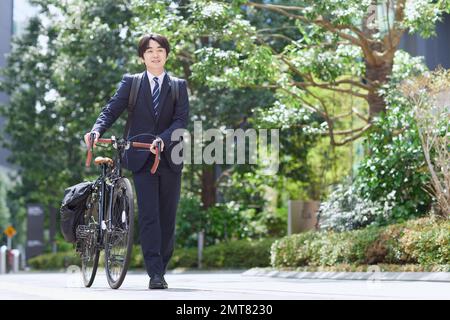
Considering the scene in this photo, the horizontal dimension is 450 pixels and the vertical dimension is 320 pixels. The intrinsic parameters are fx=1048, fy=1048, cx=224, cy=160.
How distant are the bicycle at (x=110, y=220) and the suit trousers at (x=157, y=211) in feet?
0.54

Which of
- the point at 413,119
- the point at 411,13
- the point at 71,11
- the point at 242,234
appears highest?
the point at 71,11

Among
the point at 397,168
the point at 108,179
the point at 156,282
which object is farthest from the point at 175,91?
the point at 397,168

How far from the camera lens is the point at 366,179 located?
16.5 m

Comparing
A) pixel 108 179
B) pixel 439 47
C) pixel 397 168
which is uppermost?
pixel 439 47

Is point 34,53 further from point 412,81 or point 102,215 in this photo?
point 102,215

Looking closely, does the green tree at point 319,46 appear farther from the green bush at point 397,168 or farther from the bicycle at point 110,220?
the bicycle at point 110,220

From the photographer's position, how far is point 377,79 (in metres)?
19.6

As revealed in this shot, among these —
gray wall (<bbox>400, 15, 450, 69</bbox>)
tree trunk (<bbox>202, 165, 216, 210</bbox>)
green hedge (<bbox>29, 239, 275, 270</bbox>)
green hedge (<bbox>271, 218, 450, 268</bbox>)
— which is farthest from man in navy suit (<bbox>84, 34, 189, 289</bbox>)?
tree trunk (<bbox>202, 165, 216, 210</bbox>)

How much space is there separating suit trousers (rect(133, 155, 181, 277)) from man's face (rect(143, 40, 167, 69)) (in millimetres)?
789

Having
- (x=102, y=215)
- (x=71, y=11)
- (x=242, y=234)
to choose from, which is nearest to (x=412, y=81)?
(x=102, y=215)

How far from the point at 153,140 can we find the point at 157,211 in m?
0.58

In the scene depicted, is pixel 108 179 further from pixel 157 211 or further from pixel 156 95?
pixel 156 95

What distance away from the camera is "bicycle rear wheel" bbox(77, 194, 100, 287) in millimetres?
8844
